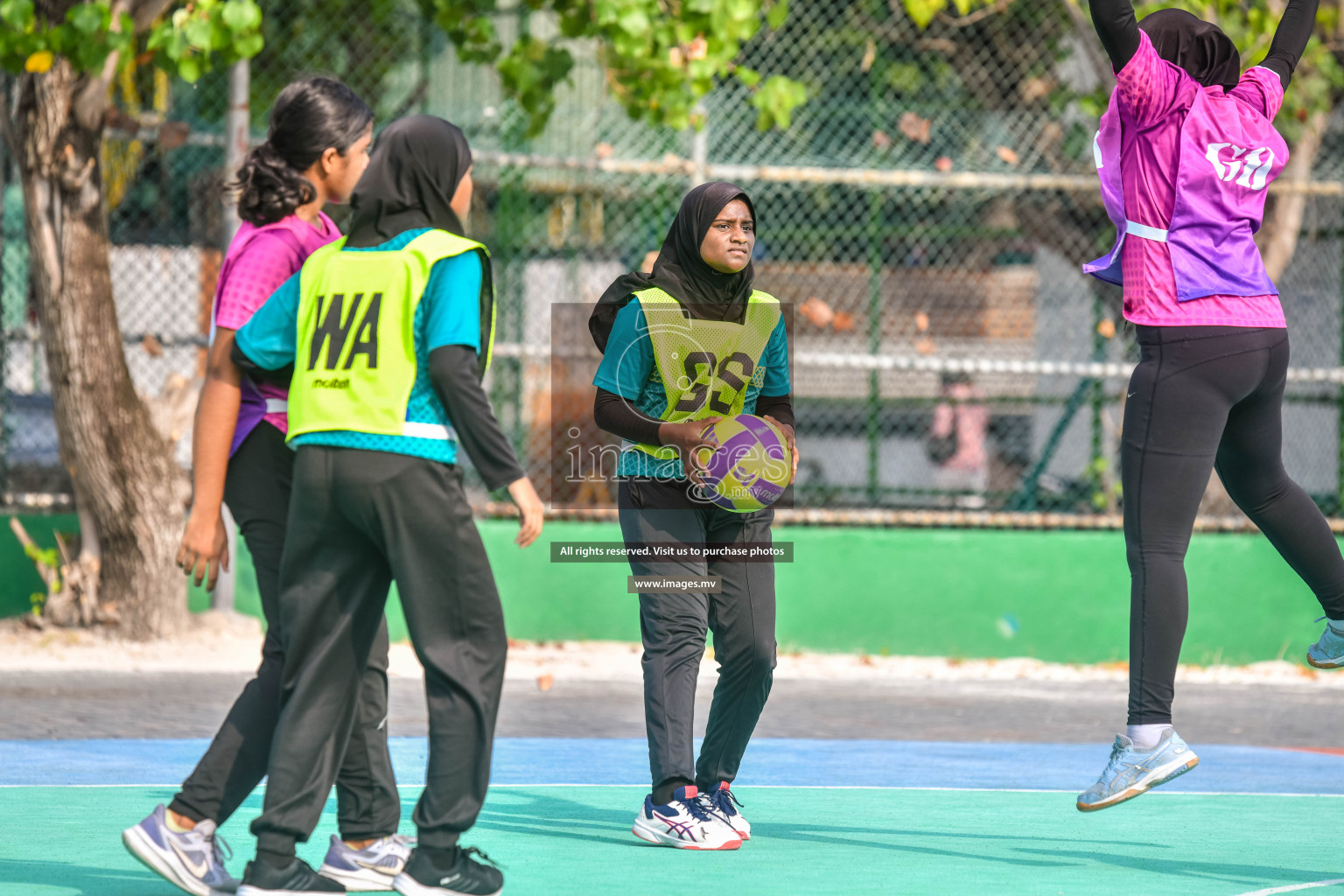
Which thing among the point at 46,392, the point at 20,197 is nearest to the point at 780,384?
the point at 46,392

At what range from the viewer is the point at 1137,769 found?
13.6 feet

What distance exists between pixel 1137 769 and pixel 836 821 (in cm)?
130

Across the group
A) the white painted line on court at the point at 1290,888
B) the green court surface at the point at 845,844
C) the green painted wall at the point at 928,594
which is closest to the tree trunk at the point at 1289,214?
the green painted wall at the point at 928,594

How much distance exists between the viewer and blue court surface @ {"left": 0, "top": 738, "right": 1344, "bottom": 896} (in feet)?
13.8

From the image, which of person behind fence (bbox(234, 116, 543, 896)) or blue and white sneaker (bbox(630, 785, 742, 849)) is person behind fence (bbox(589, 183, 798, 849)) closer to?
blue and white sneaker (bbox(630, 785, 742, 849))

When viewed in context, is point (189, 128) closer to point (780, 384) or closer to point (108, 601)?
point (108, 601)

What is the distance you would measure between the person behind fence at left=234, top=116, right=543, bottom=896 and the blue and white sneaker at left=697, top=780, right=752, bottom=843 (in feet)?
3.72

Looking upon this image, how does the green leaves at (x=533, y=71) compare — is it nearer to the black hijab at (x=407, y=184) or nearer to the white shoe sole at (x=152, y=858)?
the black hijab at (x=407, y=184)

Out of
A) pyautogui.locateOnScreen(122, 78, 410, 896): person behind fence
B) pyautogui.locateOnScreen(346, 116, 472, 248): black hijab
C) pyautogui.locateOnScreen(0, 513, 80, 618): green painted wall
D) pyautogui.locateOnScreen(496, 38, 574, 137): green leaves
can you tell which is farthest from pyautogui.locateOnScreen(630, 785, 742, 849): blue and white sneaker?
pyautogui.locateOnScreen(0, 513, 80, 618): green painted wall

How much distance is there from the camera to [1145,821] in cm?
524

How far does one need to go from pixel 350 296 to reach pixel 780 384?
1.79 meters

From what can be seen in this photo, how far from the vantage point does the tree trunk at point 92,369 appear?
30.3 feet

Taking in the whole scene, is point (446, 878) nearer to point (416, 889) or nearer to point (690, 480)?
point (416, 889)

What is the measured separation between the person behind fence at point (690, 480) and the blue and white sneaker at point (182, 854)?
4.36 feet
